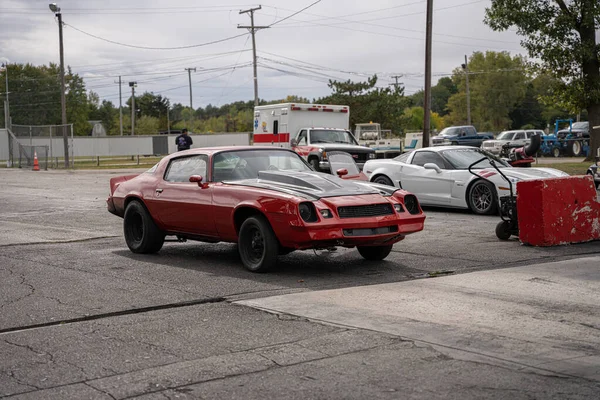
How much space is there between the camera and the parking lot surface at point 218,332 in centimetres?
478

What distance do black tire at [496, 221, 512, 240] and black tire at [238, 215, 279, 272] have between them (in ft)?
13.5

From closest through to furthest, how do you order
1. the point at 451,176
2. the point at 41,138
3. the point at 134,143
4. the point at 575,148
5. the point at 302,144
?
the point at 451,176 → the point at 302,144 → the point at 575,148 → the point at 41,138 → the point at 134,143

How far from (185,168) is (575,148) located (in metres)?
39.0

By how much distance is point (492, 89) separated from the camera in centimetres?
11562

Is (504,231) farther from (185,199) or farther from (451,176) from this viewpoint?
(451,176)

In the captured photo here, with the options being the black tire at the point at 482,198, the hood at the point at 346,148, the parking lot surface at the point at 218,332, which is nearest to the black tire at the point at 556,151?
the hood at the point at 346,148

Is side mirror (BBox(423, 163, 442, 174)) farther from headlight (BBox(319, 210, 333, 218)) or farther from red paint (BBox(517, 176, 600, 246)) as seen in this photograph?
headlight (BBox(319, 210, 333, 218))

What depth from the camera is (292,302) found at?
23.7ft

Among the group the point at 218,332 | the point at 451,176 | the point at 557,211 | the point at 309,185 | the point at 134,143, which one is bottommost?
the point at 218,332

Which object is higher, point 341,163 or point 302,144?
point 302,144

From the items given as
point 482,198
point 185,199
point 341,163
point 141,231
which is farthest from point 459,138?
point 185,199

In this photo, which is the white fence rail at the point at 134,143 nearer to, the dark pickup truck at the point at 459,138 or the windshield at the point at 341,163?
the dark pickup truck at the point at 459,138

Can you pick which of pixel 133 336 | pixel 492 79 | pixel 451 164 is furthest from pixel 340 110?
pixel 492 79

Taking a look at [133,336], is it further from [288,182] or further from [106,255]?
[106,255]
